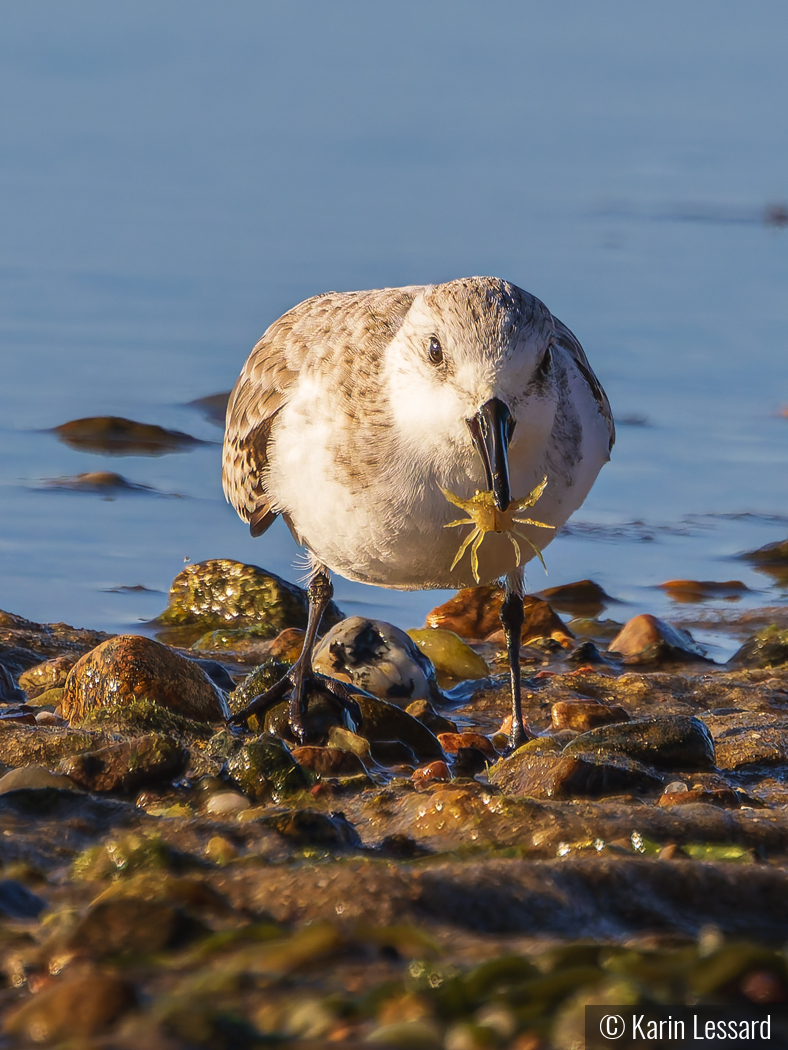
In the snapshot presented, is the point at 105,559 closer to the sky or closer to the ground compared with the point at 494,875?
closer to the ground

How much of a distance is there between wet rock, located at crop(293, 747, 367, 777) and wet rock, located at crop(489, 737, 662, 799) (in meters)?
0.51

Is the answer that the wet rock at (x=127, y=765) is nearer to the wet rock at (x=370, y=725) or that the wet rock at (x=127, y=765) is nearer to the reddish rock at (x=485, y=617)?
the wet rock at (x=370, y=725)

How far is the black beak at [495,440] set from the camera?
4.68 metres

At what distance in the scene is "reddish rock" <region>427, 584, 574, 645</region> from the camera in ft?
26.3

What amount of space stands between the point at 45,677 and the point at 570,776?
2693 mm

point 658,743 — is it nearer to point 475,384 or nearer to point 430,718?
point 430,718

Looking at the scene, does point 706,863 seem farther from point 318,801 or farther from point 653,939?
point 318,801

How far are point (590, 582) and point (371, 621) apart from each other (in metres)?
2.83

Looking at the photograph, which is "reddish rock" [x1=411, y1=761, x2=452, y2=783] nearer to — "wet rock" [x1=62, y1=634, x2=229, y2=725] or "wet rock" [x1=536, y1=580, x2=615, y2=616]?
"wet rock" [x1=62, y1=634, x2=229, y2=725]

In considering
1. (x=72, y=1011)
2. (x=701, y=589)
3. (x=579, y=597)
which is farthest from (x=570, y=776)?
(x=701, y=589)

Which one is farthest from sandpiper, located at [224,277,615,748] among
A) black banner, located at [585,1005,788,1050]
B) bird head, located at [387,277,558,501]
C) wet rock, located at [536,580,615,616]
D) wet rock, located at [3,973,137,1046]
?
wet rock, located at [536,580,615,616]

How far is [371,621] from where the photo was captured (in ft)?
21.8

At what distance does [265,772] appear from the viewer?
464cm

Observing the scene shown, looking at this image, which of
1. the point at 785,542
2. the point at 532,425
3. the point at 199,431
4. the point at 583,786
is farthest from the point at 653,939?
the point at 199,431
